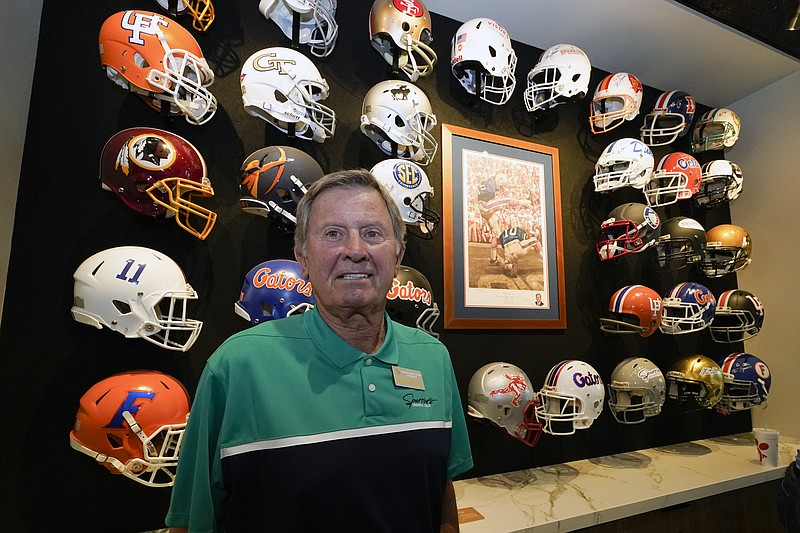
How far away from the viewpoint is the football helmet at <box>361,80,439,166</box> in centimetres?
203

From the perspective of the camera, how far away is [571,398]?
2.17m

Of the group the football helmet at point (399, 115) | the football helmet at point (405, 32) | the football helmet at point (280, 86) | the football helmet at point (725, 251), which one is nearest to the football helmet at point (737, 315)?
the football helmet at point (725, 251)

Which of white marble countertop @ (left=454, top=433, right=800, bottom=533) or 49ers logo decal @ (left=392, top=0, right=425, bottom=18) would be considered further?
49ers logo decal @ (left=392, top=0, right=425, bottom=18)

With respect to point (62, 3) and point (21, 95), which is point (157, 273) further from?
point (62, 3)

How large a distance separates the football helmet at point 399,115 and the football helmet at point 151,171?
803 millimetres

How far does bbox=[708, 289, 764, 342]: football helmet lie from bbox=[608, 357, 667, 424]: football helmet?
861 millimetres

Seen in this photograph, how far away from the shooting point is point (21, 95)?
1631 millimetres

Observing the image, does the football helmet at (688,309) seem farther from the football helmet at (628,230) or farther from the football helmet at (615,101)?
the football helmet at (615,101)

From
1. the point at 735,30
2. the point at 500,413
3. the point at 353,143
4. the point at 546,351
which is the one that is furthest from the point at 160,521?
the point at 735,30

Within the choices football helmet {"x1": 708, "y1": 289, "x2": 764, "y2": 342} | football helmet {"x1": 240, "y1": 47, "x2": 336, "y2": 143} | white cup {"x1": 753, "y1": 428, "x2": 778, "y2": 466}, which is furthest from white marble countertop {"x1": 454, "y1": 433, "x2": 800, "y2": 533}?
football helmet {"x1": 240, "y1": 47, "x2": 336, "y2": 143}

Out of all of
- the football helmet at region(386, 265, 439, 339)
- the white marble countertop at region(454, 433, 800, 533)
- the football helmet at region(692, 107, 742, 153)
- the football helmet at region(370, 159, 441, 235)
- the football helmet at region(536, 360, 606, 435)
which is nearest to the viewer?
the white marble countertop at region(454, 433, 800, 533)

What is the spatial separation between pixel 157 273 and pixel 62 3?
1249 mm

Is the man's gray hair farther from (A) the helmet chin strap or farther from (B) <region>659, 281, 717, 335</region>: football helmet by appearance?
(B) <region>659, 281, 717, 335</region>: football helmet

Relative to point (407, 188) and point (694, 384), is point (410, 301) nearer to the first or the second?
point (407, 188)
